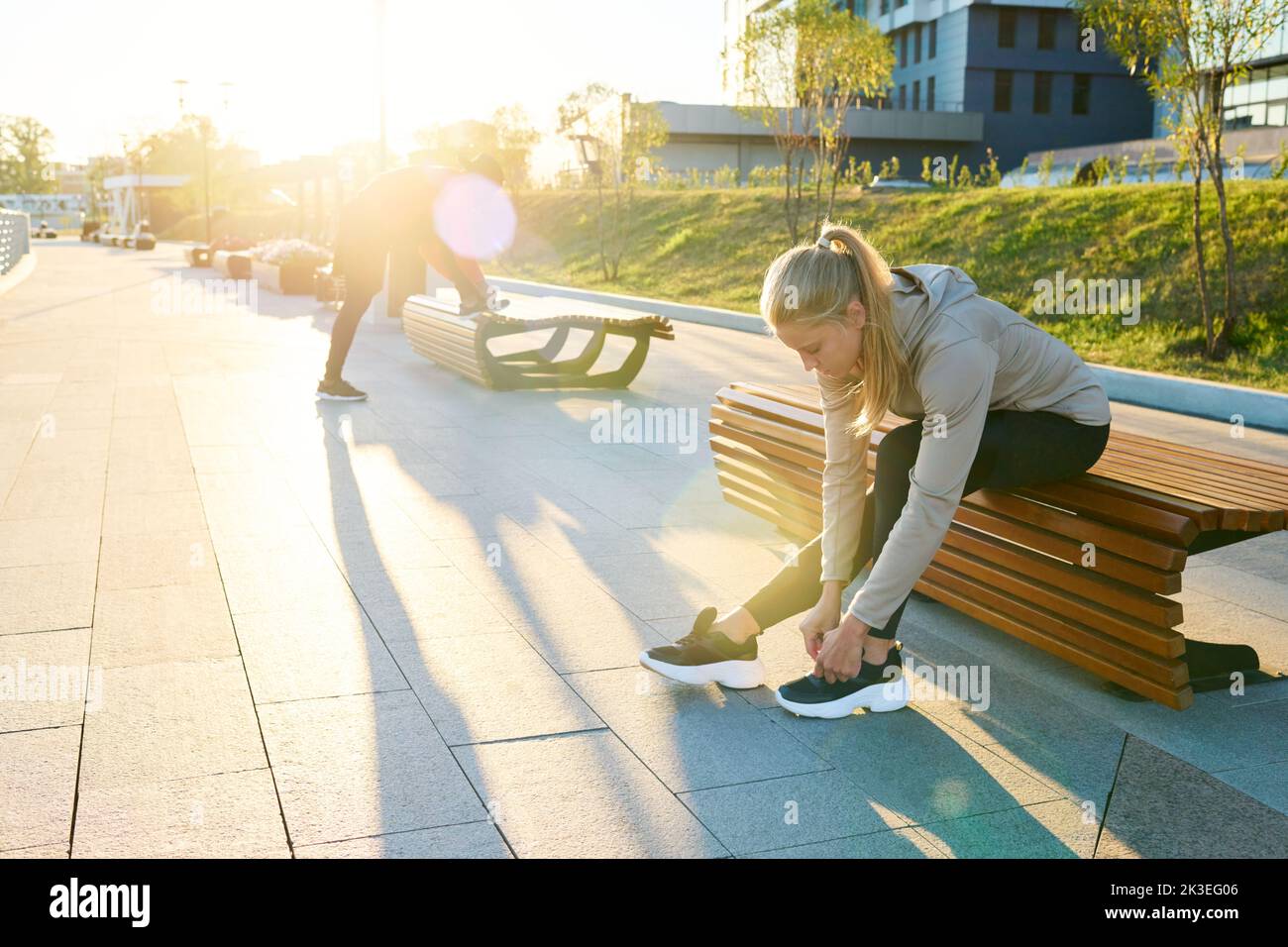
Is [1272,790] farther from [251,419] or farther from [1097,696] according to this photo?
[251,419]

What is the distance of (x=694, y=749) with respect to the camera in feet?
10.6

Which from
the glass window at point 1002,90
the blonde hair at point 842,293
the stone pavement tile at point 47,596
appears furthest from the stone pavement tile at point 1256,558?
the glass window at point 1002,90

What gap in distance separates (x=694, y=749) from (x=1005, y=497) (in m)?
1.35

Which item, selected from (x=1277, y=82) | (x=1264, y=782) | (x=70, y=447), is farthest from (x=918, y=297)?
(x=1277, y=82)

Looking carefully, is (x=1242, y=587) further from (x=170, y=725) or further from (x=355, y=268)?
(x=355, y=268)

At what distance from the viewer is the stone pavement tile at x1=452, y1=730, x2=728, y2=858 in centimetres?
269

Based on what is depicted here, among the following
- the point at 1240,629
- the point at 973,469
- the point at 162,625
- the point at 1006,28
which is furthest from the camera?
the point at 1006,28

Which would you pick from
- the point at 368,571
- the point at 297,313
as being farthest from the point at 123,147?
the point at 368,571

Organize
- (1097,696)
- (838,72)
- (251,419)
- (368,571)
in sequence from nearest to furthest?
(1097,696), (368,571), (251,419), (838,72)

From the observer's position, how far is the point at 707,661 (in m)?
3.61

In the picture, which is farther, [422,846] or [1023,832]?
[1023,832]

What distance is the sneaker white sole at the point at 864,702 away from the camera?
3.41 metres

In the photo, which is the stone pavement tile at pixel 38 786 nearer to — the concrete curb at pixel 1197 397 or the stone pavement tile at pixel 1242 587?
the stone pavement tile at pixel 1242 587

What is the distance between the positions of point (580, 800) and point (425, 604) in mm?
Answer: 1645
